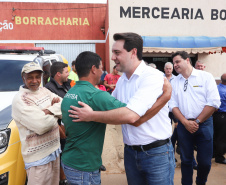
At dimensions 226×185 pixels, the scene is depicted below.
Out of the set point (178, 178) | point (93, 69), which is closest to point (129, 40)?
point (93, 69)

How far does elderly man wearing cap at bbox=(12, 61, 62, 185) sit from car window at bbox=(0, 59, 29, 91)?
1.24 m

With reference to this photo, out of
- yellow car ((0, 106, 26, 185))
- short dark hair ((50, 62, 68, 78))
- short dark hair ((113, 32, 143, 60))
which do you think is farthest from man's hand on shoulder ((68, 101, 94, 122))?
short dark hair ((50, 62, 68, 78))

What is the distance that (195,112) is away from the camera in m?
3.06

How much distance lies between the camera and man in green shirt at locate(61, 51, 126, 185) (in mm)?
1748

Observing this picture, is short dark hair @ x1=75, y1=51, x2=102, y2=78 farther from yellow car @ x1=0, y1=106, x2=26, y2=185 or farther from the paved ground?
the paved ground

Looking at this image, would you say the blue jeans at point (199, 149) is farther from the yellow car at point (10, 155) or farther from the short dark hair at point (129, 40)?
the yellow car at point (10, 155)

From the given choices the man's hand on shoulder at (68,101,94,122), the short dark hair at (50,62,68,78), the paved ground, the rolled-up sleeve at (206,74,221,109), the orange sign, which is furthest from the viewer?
the orange sign

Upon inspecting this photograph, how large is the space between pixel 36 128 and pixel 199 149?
7.53 ft

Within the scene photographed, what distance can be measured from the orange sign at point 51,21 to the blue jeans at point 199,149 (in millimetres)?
12919

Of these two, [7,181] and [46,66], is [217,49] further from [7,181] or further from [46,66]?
[7,181]

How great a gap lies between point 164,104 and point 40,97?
156 cm

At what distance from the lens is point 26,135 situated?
2.39 m

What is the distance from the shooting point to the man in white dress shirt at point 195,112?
298cm

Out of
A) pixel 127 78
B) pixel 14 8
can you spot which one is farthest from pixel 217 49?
pixel 14 8
